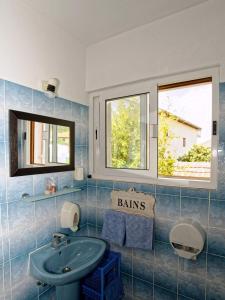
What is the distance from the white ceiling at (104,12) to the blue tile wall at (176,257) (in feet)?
2.28

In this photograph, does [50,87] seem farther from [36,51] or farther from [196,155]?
[196,155]

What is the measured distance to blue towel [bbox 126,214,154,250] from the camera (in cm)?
146

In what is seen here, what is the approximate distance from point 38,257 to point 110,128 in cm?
118

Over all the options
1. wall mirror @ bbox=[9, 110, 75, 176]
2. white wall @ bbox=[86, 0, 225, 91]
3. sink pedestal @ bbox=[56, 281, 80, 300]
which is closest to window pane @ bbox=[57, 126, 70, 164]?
wall mirror @ bbox=[9, 110, 75, 176]

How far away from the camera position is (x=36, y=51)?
1.38m

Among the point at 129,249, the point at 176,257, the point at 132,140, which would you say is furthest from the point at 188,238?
the point at 132,140

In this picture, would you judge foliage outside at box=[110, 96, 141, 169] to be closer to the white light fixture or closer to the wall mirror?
the wall mirror

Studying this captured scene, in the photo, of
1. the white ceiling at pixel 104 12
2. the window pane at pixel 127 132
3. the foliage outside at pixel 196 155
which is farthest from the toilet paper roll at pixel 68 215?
the white ceiling at pixel 104 12

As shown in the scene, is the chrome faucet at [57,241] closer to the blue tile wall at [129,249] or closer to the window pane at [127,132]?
the blue tile wall at [129,249]

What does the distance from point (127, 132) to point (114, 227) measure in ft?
2.71

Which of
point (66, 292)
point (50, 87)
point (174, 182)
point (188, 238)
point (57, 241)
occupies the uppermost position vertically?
point (50, 87)

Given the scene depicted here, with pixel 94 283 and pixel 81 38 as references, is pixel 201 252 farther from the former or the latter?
pixel 81 38

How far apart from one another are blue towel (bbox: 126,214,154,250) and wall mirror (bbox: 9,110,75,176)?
0.69 m

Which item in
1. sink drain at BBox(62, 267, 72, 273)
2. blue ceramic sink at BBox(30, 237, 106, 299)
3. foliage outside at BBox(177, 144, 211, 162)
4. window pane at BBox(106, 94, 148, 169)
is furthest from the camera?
window pane at BBox(106, 94, 148, 169)
